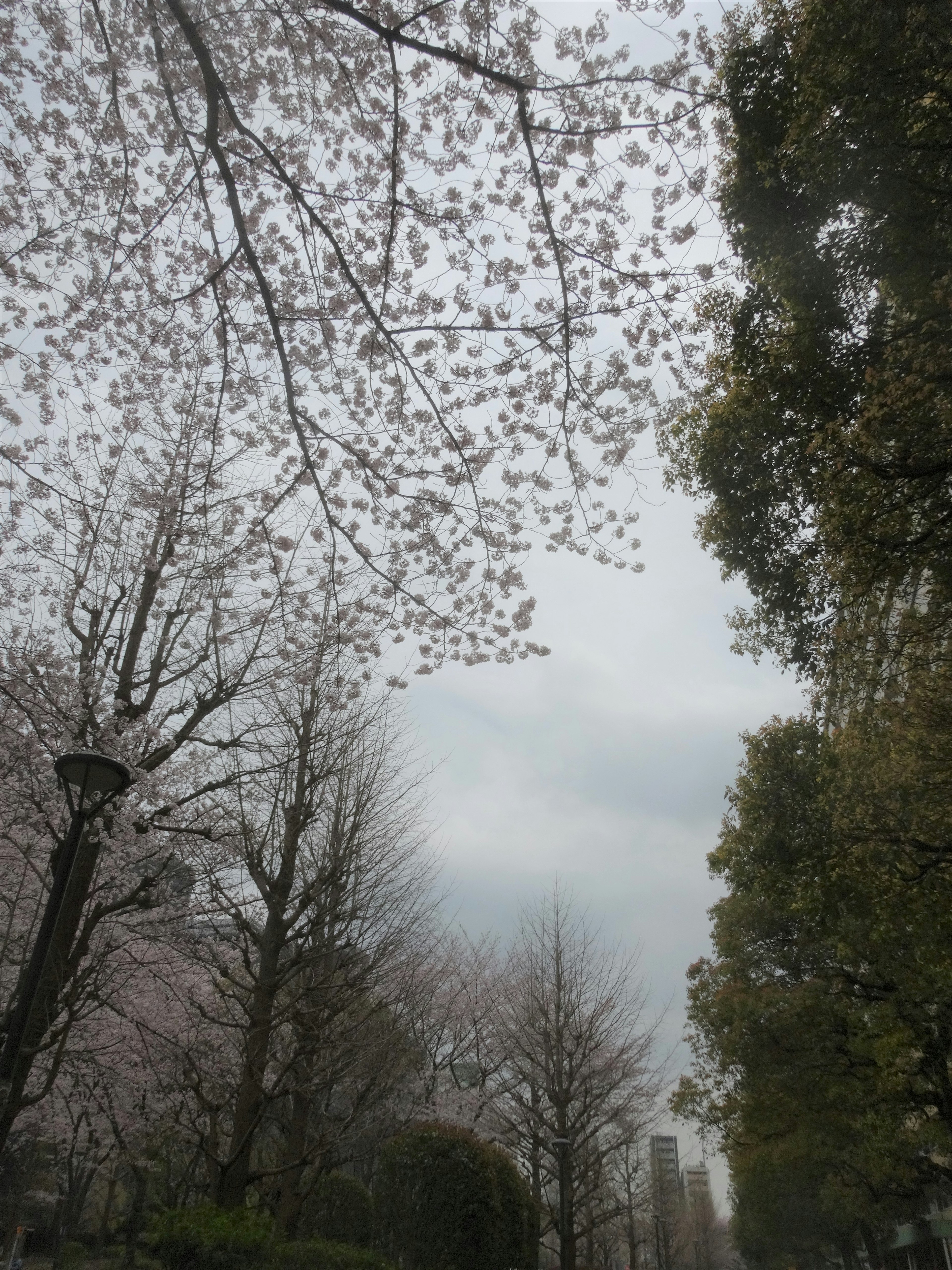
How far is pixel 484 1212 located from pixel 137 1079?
9208 millimetres

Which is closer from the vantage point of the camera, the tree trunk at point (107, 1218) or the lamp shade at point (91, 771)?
the lamp shade at point (91, 771)

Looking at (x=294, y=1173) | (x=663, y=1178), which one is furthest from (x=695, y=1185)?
(x=294, y=1173)

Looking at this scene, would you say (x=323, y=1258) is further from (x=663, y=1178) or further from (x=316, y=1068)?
(x=663, y=1178)

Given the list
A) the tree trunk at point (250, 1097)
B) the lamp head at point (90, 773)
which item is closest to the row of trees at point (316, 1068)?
the tree trunk at point (250, 1097)

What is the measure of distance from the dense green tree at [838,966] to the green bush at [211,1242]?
287 inches

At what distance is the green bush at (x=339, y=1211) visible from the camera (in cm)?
1276

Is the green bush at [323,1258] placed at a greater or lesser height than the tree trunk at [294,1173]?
lesser

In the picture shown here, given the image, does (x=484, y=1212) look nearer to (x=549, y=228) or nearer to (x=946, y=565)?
(x=946, y=565)

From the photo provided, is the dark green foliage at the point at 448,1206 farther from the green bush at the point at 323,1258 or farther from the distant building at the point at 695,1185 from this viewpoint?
the distant building at the point at 695,1185

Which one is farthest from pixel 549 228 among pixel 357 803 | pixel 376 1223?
pixel 376 1223

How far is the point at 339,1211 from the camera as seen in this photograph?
13.1 m

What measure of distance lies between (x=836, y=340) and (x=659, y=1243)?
44.5 meters

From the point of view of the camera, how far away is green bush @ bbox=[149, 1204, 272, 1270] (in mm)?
7383

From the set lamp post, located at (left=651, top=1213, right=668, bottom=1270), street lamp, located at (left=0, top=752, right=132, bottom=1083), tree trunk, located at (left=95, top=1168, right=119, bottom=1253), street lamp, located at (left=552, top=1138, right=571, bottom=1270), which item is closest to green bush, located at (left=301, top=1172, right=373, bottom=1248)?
street lamp, located at (left=552, top=1138, right=571, bottom=1270)
